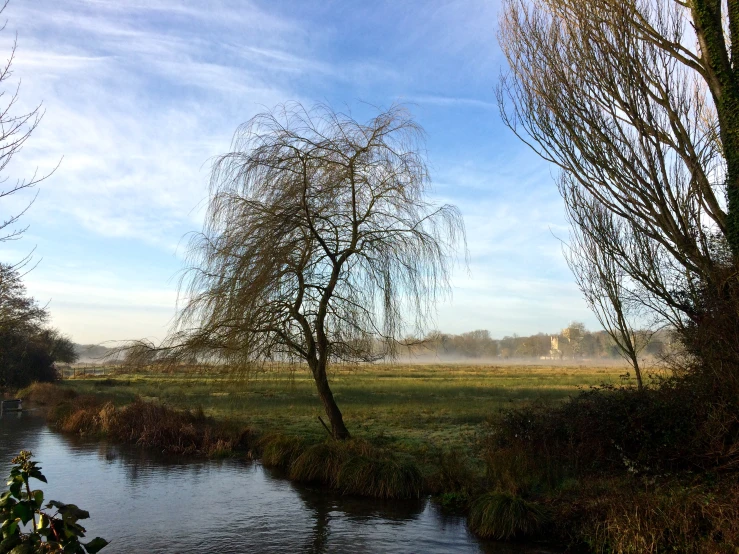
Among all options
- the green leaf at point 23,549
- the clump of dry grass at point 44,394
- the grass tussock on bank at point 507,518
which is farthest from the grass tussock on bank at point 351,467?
the clump of dry grass at point 44,394

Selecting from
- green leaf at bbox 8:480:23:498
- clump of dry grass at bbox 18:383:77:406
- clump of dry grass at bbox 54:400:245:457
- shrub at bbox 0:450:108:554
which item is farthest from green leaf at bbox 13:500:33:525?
clump of dry grass at bbox 18:383:77:406

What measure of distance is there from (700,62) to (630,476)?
304 inches

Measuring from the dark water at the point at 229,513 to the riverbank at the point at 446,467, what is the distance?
24.7 inches

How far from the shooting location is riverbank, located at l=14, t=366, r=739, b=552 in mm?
8586

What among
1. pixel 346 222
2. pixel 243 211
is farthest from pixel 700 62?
pixel 243 211

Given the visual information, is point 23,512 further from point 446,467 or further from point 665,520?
point 446,467

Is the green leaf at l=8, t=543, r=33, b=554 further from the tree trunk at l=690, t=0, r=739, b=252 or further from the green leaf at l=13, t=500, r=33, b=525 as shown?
the tree trunk at l=690, t=0, r=739, b=252

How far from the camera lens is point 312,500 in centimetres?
1245

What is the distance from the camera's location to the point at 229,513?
11109 mm

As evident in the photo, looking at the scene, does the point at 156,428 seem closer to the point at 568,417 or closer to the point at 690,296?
the point at 568,417

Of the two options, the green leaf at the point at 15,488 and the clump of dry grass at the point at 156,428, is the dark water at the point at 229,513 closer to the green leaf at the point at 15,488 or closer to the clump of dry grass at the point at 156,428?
the clump of dry grass at the point at 156,428

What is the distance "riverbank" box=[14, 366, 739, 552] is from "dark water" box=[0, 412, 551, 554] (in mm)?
627

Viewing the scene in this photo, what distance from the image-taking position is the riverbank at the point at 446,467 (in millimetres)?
8586

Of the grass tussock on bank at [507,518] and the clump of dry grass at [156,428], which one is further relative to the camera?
the clump of dry grass at [156,428]
